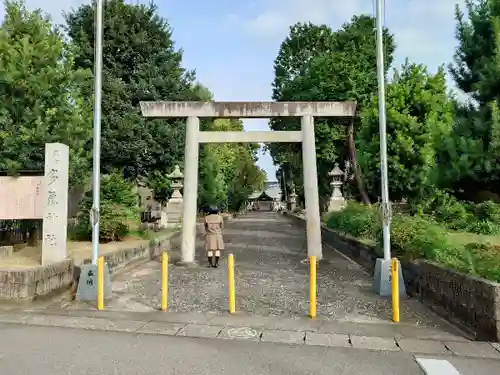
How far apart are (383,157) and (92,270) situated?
232 inches

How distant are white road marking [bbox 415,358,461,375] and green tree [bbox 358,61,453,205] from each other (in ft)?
35.3

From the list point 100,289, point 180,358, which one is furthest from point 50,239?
point 180,358

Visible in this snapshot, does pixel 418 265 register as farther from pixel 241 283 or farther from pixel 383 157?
pixel 241 283

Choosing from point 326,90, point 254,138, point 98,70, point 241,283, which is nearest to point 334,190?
point 326,90

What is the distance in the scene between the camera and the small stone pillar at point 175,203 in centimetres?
2545

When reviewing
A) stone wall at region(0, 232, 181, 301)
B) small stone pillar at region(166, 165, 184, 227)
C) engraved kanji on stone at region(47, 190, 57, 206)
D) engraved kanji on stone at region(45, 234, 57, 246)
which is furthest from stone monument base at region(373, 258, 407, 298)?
small stone pillar at region(166, 165, 184, 227)

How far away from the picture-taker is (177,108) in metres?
13.3

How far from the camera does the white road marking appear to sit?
4.74 meters

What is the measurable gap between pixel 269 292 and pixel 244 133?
5814mm

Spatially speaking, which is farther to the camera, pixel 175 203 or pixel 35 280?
pixel 175 203

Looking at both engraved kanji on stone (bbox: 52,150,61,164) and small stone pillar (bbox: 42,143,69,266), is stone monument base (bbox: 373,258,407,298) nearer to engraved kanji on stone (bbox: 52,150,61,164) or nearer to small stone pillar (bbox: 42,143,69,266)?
small stone pillar (bbox: 42,143,69,266)

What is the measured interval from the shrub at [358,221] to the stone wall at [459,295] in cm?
504

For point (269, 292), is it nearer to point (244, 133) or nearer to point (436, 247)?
point (436, 247)

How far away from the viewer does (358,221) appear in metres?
16.1
